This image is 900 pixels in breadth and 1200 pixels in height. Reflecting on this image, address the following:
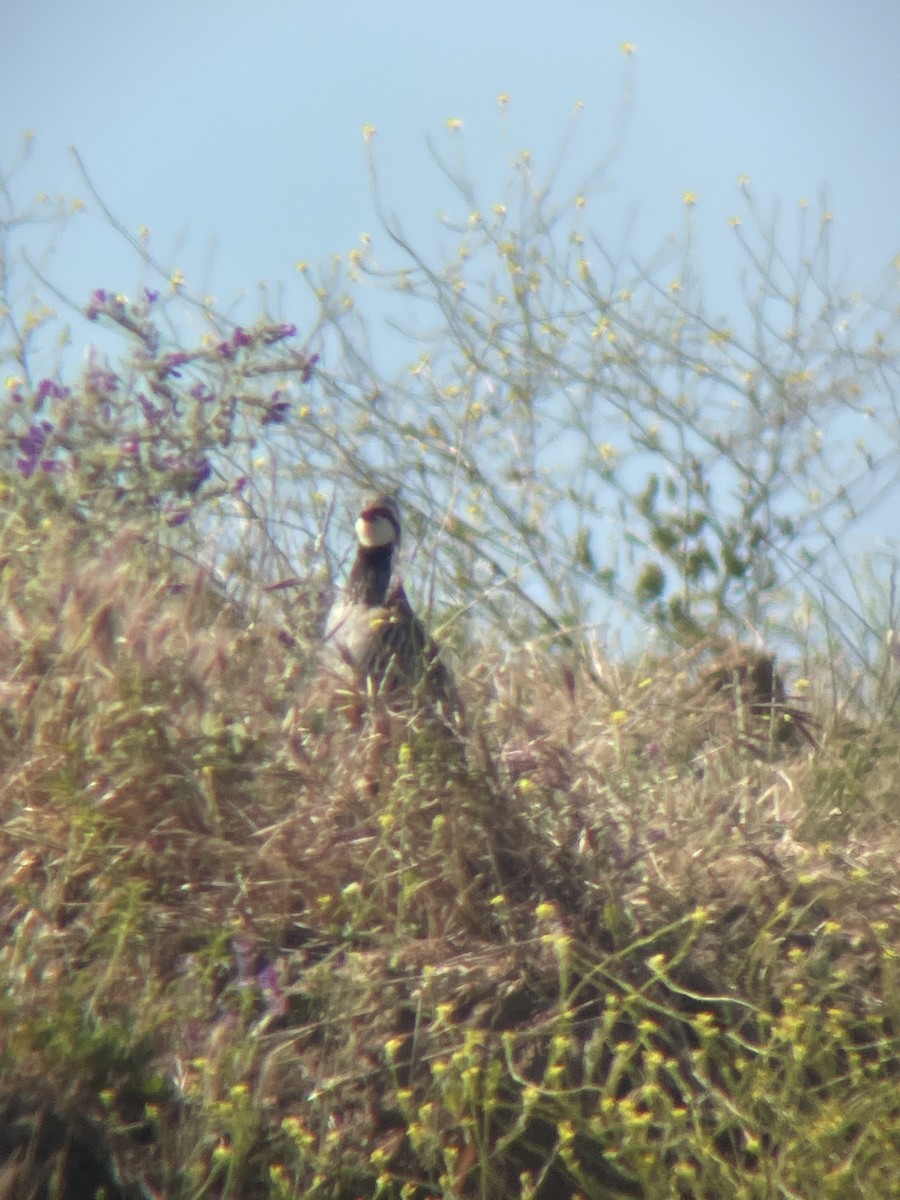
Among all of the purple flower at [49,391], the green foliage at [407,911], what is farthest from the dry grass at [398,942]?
the purple flower at [49,391]

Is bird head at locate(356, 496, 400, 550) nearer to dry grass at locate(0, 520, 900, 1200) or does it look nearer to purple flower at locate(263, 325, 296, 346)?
purple flower at locate(263, 325, 296, 346)

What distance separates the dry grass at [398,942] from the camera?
2.88 meters

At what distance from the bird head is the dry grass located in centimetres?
97

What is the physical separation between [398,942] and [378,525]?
2.10 m

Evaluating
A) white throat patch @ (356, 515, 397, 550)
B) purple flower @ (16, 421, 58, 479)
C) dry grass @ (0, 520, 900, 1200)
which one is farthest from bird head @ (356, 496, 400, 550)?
purple flower @ (16, 421, 58, 479)

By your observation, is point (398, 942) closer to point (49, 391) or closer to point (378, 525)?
point (378, 525)

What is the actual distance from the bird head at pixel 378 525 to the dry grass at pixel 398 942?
974 mm

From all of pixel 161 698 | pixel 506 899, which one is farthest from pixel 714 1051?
pixel 161 698

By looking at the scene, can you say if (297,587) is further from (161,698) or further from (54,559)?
(161,698)

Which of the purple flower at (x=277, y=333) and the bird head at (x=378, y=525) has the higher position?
the purple flower at (x=277, y=333)

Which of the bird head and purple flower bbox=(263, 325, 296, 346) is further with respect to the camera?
purple flower bbox=(263, 325, 296, 346)

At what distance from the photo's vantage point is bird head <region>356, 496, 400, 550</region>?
16.8 ft

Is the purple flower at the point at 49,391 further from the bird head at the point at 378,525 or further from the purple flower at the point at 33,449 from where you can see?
the bird head at the point at 378,525

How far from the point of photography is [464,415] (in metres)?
5.15
